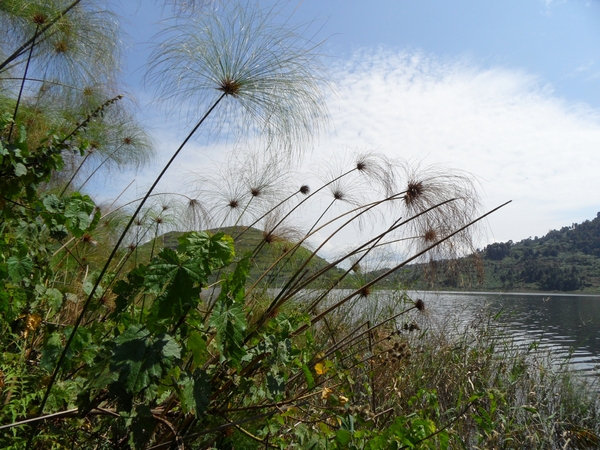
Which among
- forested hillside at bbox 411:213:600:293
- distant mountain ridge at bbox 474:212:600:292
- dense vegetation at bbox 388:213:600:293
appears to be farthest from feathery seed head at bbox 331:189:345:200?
distant mountain ridge at bbox 474:212:600:292

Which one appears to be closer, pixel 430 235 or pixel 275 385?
pixel 275 385

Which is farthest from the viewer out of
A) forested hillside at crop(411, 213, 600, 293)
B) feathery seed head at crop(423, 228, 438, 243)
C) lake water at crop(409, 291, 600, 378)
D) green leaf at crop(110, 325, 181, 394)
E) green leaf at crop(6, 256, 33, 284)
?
forested hillside at crop(411, 213, 600, 293)

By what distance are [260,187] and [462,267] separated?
4.87ft

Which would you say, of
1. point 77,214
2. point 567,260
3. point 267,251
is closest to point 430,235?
point 267,251

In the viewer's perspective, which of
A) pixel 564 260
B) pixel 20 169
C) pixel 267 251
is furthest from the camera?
pixel 564 260

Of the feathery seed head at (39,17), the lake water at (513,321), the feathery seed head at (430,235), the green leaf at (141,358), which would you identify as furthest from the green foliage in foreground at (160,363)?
the lake water at (513,321)

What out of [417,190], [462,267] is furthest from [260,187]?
[462,267]

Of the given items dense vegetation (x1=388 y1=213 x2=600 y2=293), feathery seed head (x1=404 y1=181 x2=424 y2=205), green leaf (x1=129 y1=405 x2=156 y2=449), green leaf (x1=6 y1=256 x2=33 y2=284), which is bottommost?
green leaf (x1=129 y1=405 x2=156 y2=449)

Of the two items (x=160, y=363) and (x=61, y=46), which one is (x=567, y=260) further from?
(x=160, y=363)

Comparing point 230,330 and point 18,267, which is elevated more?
point 18,267

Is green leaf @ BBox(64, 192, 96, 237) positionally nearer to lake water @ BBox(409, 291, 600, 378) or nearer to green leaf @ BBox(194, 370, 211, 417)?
green leaf @ BBox(194, 370, 211, 417)

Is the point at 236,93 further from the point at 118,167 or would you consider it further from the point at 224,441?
the point at 118,167

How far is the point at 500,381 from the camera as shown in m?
5.12

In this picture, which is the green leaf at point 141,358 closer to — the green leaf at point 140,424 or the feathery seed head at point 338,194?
the green leaf at point 140,424
